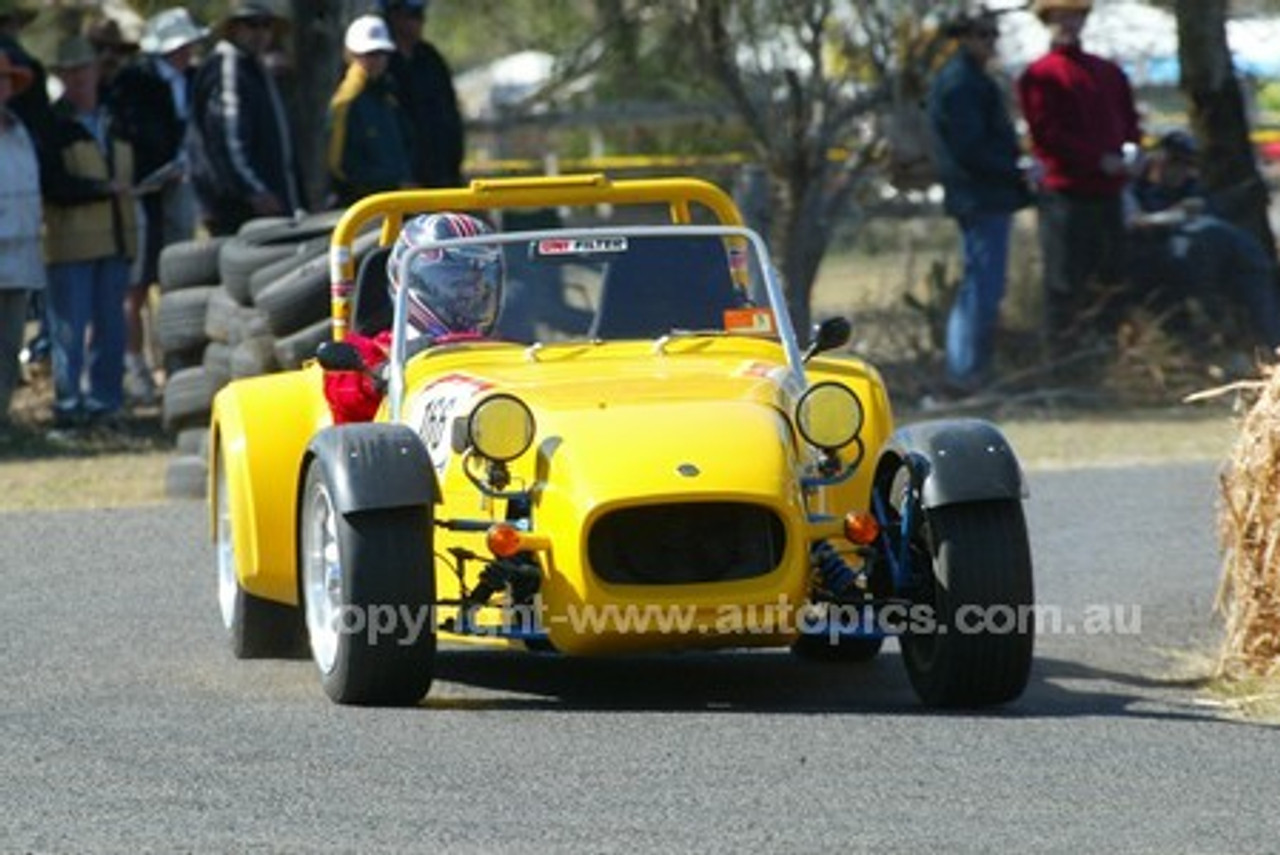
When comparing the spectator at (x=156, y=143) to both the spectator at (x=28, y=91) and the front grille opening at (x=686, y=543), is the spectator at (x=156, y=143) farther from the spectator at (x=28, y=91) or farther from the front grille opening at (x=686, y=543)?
the front grille opening at (x=686, y=543)

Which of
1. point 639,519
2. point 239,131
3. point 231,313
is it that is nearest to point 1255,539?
point 639,519

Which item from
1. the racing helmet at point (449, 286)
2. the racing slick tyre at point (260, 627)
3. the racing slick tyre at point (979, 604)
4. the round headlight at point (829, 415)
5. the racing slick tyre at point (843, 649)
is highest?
the racing helmet at point (449, 286)

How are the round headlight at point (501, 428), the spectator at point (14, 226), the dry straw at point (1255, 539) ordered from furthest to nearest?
1. the spectator at point (14, 226)
2. the dry straw at point (1255, 539)
3. the round headlight at point (501, 428)

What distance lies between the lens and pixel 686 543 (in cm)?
819

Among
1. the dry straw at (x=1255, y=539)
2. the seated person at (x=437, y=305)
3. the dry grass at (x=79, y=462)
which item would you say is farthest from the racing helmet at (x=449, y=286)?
the dry grass at (x=79, y=462)

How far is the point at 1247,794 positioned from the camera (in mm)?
7023

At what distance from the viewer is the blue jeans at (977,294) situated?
55.1 feet

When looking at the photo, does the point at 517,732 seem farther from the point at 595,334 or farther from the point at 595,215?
the point at 595,215

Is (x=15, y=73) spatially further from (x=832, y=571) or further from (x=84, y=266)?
(x=832, y=571)

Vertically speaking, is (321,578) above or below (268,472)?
below

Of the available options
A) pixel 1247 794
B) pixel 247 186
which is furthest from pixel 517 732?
pixel 247 186

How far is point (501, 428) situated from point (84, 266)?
26.9 ft

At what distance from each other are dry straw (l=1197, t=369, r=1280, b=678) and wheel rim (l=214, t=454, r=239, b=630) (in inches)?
114

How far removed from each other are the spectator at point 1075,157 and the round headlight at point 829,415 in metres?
8.69
